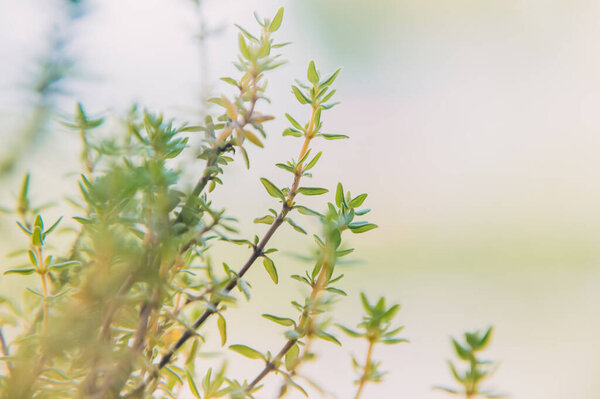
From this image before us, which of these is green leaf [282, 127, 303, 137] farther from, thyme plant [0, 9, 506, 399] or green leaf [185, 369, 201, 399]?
green leaf [185, 369, 201, 399]

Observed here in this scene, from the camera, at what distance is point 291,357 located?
0.35 meters

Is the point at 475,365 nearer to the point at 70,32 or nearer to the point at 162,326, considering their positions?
the point at 162,326

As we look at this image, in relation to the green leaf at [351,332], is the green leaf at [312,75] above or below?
above

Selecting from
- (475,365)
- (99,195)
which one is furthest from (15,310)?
(475,365)

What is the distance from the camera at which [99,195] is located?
265 mm

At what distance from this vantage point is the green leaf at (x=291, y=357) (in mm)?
344

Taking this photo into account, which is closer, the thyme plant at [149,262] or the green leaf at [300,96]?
the thyme plant at [149,262]

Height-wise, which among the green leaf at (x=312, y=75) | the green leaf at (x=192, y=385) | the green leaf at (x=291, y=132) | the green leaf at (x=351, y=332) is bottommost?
the green leaf at (x=192, y=385)

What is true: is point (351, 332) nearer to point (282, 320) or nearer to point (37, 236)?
point (282, 320)

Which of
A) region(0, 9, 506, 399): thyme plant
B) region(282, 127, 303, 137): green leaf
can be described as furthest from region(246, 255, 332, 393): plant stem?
region(282, 127, 303, 137): green leaf

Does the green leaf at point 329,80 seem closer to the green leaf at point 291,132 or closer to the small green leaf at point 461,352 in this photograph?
the green leaf at point 291,132

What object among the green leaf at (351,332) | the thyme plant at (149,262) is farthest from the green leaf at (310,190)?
the green leaf at (351,332)

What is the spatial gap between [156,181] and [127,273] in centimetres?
5

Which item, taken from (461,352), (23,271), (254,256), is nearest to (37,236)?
(23,271)
